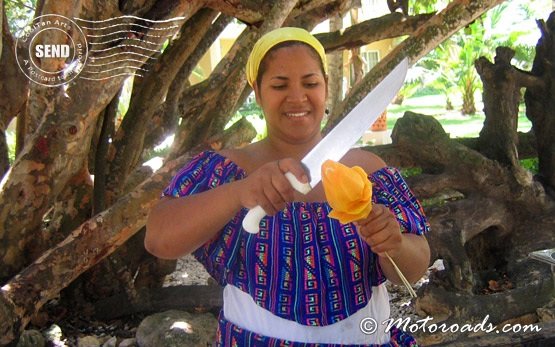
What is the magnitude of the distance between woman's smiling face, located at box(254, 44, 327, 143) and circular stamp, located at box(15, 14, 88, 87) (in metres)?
1.92

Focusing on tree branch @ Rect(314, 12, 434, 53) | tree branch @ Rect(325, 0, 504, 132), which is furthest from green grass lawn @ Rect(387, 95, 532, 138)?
tree branch @ Rect(325, 0, 504, 132)

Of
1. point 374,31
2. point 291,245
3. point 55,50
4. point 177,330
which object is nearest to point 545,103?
point 374,31

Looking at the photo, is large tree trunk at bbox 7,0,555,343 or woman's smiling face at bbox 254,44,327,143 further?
large tree trunk at bbox 7,0,555,343

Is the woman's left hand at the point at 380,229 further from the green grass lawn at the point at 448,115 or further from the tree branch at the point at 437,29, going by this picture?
the green grass lawn at the point at 448,115

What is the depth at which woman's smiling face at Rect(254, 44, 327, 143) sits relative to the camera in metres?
1.57

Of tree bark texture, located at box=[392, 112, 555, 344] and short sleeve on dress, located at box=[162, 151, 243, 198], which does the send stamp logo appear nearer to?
tree bark texture, located at box=[392, 112, 555, 344]

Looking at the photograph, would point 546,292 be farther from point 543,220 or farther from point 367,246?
point 367,246

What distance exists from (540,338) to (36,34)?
2.87m

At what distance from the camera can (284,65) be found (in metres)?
1.58

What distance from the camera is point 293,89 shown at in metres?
1.57

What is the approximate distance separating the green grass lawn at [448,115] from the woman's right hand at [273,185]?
35.5 ft

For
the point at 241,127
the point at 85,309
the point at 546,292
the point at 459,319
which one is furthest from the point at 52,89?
the point at 546,292

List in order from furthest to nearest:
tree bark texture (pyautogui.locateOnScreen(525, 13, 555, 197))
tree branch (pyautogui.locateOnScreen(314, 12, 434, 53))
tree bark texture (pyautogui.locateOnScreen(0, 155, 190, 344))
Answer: tree branch (pyautogui.locateOnScreen(314, 12, 434, 53))
tree bark texture (pyautogui.locateOnScreen(525, 13, 555, 197))
tree bark texture (pyautogui.locateOnScreen(0, 155, 190, 344))

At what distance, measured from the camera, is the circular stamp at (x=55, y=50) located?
10.6ft
